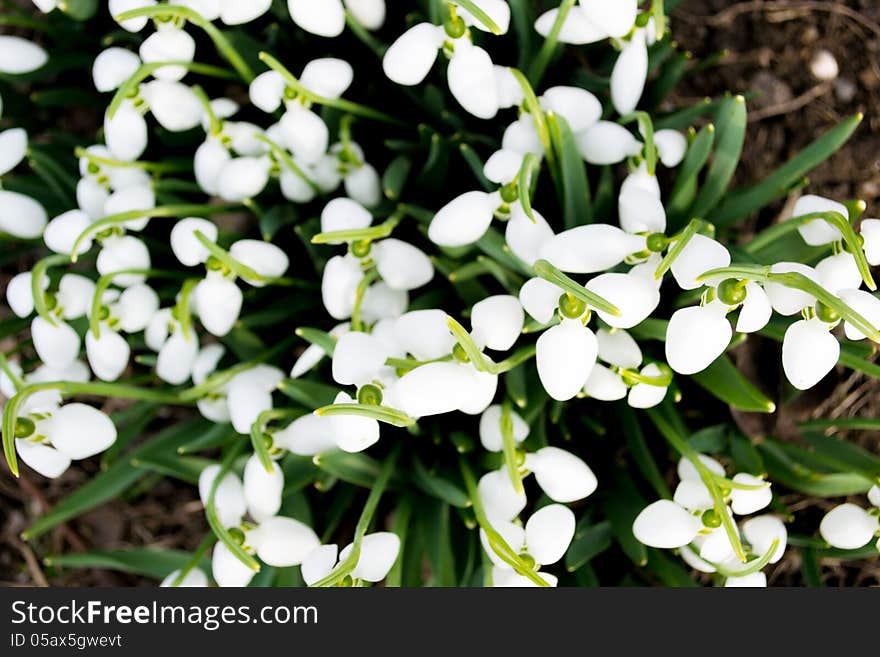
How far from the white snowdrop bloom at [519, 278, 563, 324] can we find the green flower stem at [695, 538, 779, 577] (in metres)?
0.29

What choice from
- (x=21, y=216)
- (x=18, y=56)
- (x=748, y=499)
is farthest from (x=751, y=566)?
(x=18, y=56)

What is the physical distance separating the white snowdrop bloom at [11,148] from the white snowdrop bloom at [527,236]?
0.61 meters

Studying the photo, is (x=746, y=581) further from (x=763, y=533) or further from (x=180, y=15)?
(x=180, y=15)

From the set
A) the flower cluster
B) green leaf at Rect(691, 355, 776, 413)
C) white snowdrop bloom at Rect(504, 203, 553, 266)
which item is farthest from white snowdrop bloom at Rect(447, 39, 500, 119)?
green leaf at Rect(691, 355, 776, 413)

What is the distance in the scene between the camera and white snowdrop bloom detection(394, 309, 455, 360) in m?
0.79

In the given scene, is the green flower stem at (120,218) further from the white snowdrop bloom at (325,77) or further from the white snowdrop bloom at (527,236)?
the white snowdrop bloom at (527,236)

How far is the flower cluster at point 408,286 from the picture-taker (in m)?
0.74

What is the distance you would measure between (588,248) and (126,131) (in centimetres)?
52

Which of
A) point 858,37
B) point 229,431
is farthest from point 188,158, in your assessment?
point 858,37

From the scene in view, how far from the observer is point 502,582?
33.8 inches

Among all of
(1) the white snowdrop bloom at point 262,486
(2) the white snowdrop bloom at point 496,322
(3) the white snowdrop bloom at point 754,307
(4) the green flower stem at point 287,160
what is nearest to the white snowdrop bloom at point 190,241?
(4) the green flower stem at point 287,160

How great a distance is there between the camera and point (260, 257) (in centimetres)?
95

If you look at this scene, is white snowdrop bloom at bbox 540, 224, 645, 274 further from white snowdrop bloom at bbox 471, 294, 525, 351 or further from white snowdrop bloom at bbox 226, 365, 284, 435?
white snowdrop bloom at bbox 226, 365, 284, 435

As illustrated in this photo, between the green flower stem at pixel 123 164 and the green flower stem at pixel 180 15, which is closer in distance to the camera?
the green flower stem at pixel 180 15
